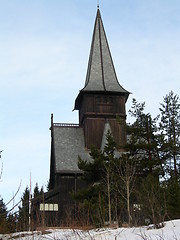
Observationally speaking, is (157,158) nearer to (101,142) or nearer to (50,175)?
(101,142)

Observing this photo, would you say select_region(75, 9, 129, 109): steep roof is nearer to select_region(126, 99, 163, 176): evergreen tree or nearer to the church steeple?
the church steeple

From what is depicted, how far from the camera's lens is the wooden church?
103 feet

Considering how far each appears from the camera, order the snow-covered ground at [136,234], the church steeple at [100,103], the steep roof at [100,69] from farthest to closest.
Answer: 1. the steep roof at [100,69]
2. the church steeple at [100,103]
3. the snow-covered ground at [136,234]

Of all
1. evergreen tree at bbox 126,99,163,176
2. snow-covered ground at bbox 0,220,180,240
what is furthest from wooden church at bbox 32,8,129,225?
snow-covered ground at bbox 0,220,180,240

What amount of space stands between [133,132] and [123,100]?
28.2 feet

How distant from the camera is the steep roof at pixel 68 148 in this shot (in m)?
31.9

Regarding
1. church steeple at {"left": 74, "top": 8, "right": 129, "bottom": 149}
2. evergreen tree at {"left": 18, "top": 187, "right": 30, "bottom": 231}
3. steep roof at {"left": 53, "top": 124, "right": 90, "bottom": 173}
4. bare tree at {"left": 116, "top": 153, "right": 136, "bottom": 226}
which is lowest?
evergreen tree at {"left": 18, "top": 187, "right": 30, "bottom": 231}

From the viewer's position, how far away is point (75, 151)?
33.5 metres

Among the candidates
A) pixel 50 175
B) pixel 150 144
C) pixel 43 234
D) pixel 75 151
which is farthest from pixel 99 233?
pixel 50 175

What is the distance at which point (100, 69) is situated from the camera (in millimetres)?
36812

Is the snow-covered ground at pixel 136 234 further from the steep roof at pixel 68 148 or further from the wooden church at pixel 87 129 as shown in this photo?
the steep roof at pixel 68 148

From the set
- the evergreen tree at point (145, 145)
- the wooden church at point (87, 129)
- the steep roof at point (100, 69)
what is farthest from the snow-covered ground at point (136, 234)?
the steep roof at point (100, 69)

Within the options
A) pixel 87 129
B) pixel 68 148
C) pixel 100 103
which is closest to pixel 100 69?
pixel 100 103

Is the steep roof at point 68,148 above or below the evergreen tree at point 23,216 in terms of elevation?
above
